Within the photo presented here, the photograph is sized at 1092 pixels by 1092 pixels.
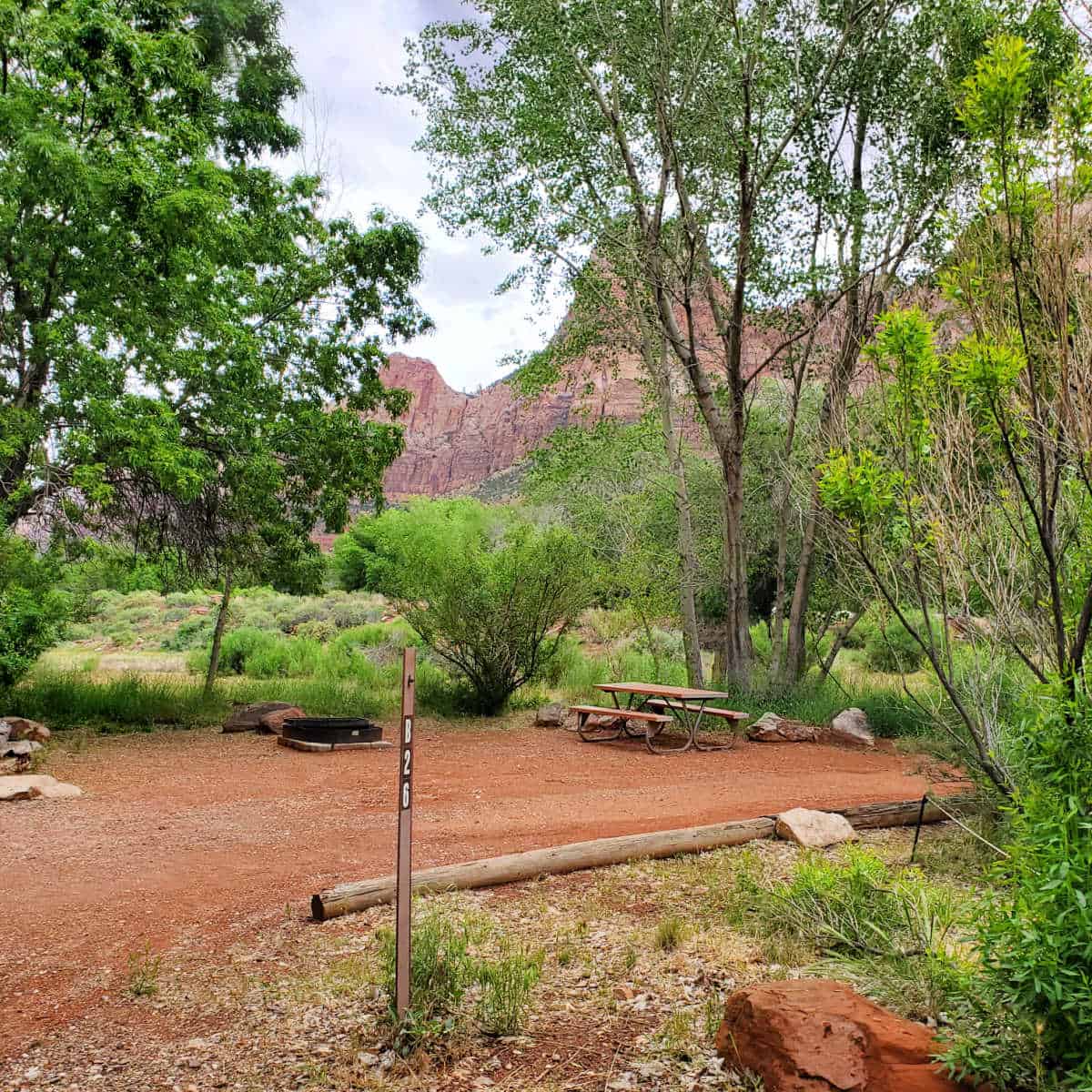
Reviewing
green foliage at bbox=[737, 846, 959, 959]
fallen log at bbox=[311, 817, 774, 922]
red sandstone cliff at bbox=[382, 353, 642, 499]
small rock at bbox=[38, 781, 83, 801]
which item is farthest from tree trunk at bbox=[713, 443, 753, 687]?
red sandstone cliff at bbox=[382, 353, 642, 499]

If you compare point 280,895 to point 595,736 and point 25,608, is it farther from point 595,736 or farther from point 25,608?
point 25,608

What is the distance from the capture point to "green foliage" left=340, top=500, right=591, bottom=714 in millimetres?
12969

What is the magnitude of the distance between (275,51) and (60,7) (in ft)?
18.2

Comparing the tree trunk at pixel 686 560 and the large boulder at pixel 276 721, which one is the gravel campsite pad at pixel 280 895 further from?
the tree trunk at pixel 686 560

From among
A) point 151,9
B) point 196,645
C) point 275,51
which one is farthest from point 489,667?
point 196,645

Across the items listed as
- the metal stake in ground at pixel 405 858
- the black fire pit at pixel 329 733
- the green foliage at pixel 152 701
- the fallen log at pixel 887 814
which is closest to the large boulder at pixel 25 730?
the green foliage at pixel 152 701

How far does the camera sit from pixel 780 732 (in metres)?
11.7

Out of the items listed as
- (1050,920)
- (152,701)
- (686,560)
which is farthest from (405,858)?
(686,560)

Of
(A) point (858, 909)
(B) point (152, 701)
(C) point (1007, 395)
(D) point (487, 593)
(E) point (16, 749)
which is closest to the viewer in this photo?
(C) point (1007, 395)

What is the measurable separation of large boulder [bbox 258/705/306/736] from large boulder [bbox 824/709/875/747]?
7.16m

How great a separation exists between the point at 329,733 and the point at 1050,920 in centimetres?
902

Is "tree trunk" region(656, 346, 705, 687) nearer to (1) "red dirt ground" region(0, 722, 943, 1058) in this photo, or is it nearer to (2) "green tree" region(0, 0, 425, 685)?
(1) "red dirt ground" region(0, 722, 943, 1058)

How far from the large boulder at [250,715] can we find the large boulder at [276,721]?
0.05m

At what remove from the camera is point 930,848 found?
5898 millimetres
